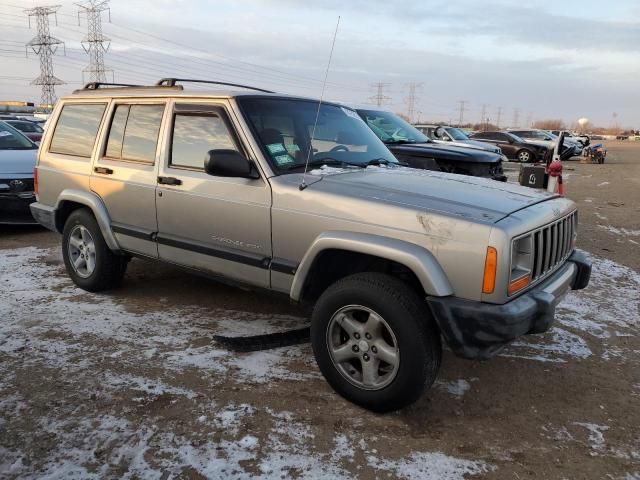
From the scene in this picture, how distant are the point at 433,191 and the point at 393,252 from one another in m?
0.64

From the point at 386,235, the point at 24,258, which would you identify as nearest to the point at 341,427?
the point at 386,235

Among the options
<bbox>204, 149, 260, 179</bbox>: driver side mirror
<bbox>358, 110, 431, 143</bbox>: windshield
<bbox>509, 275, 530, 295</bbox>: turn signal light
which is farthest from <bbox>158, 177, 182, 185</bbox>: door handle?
<bbox>358, 110, 431, 143</bbox>: windshield

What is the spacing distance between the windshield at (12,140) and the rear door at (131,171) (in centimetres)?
468

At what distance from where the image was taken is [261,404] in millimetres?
3301

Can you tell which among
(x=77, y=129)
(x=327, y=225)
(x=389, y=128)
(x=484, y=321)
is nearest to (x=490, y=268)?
(x=484, y=321)

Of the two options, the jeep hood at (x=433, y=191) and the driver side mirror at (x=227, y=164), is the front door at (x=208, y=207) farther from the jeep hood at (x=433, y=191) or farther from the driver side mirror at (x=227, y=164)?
the jeep hood at (x=433, y=191)

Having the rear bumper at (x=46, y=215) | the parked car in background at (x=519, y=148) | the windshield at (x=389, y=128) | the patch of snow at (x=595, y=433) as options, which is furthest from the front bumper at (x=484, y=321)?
the parked car in background at (x=519, y=148)

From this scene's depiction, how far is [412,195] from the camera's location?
3.26 meters

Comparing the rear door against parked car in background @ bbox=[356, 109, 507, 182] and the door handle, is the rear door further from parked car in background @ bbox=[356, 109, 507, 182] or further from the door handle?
parked car in background @ bbox=[356, 109, 507, 182]

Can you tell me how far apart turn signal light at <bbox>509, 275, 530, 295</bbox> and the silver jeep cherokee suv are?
0.01m

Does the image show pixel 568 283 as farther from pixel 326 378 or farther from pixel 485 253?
pixel 326 378

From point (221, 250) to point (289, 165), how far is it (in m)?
0.80

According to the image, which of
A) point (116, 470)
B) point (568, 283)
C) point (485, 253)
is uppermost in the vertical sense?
point (485, 253)

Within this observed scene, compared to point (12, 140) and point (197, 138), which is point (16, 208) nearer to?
point (12, 140)
